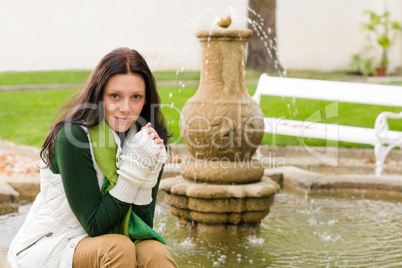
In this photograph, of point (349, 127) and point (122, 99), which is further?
point (349, 127)

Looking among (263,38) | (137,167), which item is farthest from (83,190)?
(263,38)

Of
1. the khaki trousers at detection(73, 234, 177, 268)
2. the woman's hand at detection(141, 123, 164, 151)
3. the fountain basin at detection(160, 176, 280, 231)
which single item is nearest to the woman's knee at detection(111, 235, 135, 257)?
the khaki trousers at detection(73, 234, 177, 268)

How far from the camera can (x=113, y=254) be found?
2.29 metres

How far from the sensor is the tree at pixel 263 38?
14.7 m

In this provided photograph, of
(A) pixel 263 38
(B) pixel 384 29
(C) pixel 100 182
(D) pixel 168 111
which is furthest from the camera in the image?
(B) pixel 384 29

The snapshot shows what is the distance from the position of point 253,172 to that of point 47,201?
220 cm

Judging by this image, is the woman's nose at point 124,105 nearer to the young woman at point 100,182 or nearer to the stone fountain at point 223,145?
the young woman at point 100,182

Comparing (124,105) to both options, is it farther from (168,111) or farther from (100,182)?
(168,111)

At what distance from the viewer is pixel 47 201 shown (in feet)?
7.98

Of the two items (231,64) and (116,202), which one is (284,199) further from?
(116,202)

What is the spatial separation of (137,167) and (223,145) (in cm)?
198

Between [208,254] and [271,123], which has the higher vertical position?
[271,123]

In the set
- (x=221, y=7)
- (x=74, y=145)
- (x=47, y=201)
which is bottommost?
(x=47, y=201)

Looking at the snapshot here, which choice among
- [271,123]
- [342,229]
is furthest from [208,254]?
[271,123]
